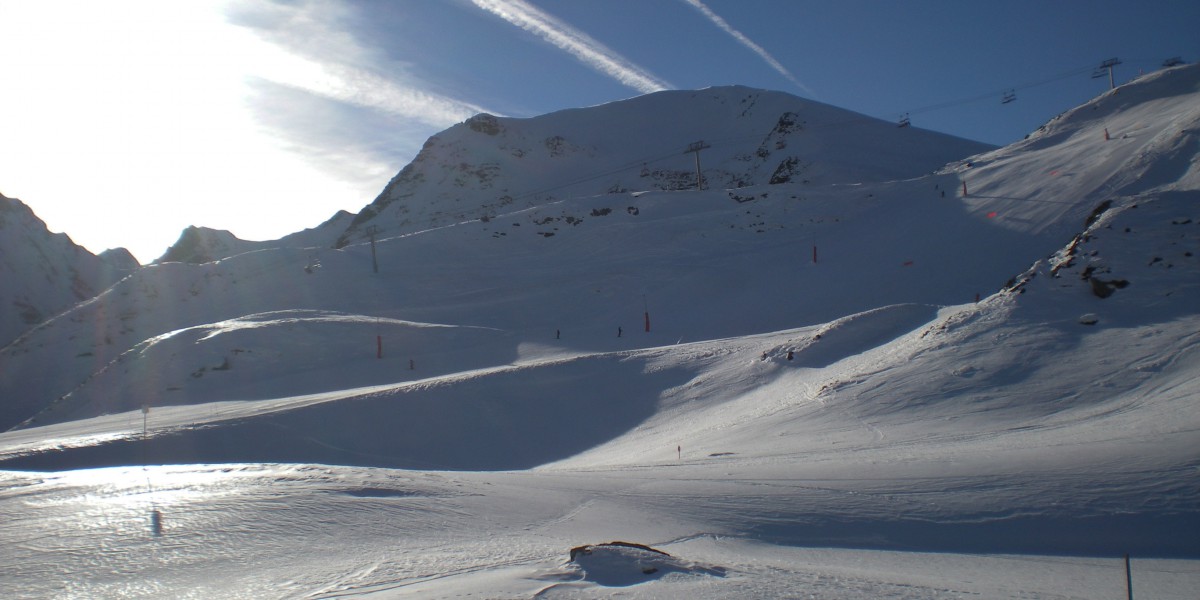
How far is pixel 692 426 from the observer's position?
1497 centimetres

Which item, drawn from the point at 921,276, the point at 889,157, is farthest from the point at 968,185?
the point at 889,157

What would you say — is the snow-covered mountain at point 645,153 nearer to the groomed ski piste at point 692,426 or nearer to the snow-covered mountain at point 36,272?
the snow-covered mountain at point 36,272

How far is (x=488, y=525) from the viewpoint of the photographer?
6.57 metres

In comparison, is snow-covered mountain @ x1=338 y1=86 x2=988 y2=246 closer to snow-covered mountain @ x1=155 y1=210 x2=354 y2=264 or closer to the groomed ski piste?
snow-covered mountain @ x1=155 y1=210 x2=354 y2=264

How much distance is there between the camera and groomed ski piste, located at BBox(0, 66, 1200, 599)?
534 centimetres

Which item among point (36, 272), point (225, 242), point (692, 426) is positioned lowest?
point (692, 426)

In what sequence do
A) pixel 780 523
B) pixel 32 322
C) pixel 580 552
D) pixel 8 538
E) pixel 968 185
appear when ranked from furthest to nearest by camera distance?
pixel 32 322 → pixel 968 185 → pixel 780 523 → pixel 8 538 → pixel 580 552

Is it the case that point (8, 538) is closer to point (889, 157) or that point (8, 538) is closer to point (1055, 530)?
point (1055, 530)

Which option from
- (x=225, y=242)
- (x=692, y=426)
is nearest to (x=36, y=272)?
(x=225, y=242)

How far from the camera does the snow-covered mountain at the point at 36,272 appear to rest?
9238 centimetres

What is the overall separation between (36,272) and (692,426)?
115166 mm

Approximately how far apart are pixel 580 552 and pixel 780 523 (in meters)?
2.35

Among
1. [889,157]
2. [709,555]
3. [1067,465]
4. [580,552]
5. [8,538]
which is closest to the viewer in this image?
[580,552]

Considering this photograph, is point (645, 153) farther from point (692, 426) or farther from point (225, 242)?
point (692, 426)
